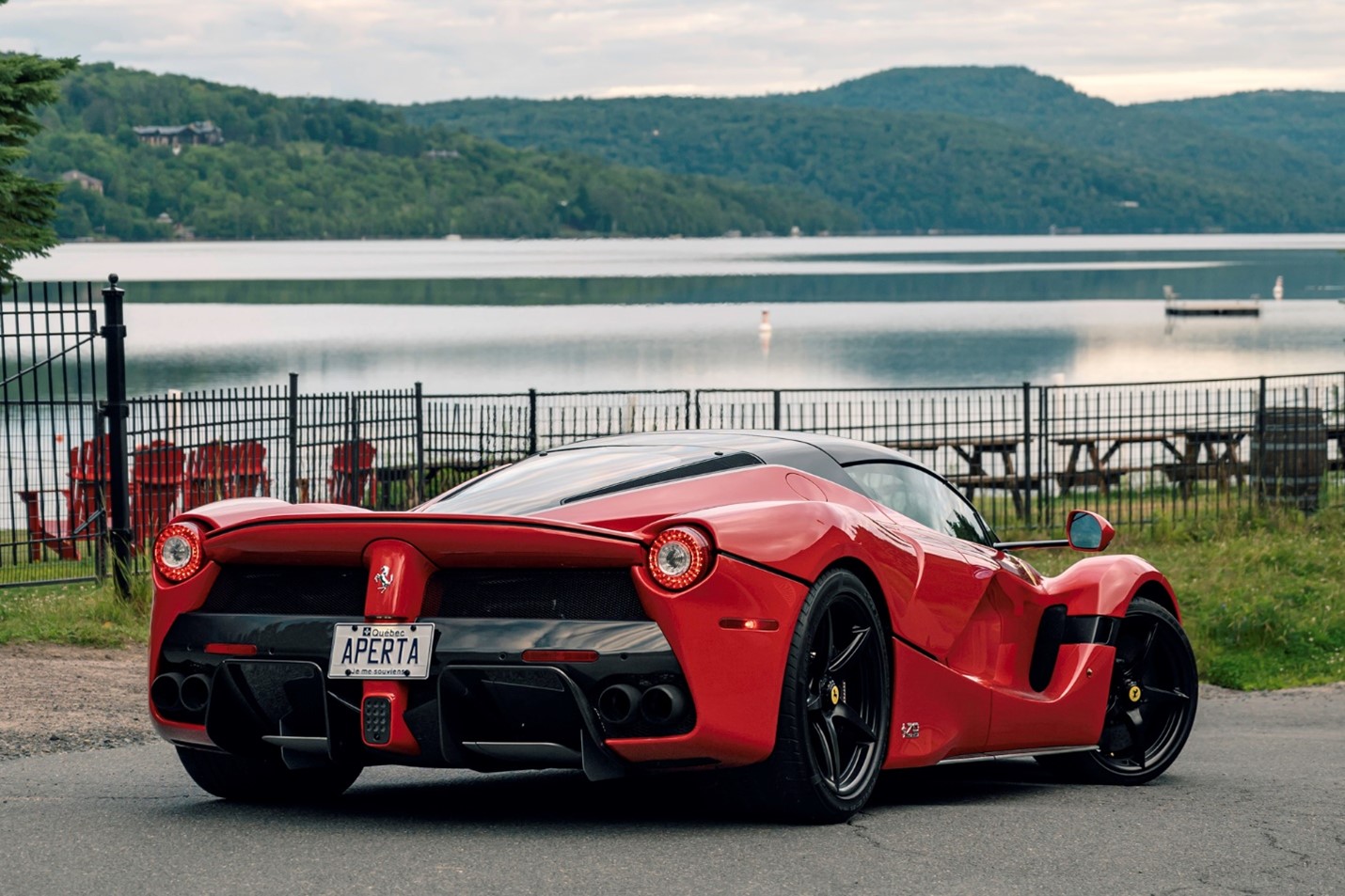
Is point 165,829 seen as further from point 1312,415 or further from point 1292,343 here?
point 1292,343

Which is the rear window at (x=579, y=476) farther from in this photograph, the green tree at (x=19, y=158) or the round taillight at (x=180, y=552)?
the green tree at (x=19, y=158)

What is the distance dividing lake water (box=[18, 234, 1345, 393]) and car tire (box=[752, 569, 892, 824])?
17.6 metres

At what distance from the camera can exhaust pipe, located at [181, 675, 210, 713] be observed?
5.96m

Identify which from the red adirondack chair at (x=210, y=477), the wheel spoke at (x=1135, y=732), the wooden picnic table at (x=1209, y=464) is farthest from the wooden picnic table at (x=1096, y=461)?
the wheel spoke at (x=1135, y=732)

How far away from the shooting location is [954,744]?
21.8ft

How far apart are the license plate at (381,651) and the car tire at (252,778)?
2.72ft

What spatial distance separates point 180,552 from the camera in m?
6.09

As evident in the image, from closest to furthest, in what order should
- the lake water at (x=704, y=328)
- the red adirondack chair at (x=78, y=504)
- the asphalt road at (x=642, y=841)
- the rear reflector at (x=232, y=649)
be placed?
the asphalt road at (x=642, y=841) < the rear reflector at (x=232, y=649) < the red adirondack chair at (x=78, y=504) < the lake water at (x=704, y=328)

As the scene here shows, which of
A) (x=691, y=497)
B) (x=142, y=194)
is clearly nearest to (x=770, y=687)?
(x=691, y=497)

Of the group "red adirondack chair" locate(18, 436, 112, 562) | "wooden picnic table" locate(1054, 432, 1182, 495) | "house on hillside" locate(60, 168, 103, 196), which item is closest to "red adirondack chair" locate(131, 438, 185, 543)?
"red adirondack chair" locate(18, 436, 112, 562)

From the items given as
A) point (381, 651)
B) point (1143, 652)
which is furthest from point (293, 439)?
point (381, 651)

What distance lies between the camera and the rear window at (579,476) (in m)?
6.21

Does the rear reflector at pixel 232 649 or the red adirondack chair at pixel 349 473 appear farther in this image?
the red adirondack chair at pixel 349 473

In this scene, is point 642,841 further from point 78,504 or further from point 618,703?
point 78,504
